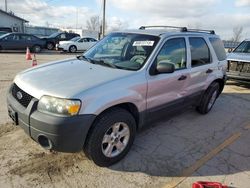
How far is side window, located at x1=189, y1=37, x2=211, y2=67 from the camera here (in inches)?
185

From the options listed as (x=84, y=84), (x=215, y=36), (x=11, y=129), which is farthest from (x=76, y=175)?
(x=215, y=36)

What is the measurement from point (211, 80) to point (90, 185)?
3.57 meters

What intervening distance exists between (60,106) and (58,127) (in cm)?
23

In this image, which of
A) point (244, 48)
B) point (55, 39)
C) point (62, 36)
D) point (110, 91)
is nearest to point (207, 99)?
point (110, 91)

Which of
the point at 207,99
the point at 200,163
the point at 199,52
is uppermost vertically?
the point at 199,52

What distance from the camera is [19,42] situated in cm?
1847

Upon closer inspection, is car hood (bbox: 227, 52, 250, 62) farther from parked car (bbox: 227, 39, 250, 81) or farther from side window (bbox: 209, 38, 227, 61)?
side window (bbox: 209, 38, 227, 61)

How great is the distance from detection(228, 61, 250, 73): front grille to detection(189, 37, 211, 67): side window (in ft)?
12.7

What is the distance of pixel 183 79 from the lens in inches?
172

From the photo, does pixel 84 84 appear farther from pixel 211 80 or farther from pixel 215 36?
pixel 215 36

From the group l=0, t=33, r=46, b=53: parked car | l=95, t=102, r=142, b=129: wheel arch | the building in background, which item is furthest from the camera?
the building in background

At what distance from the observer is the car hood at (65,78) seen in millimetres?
2977

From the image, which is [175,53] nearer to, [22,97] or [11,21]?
[22,97]

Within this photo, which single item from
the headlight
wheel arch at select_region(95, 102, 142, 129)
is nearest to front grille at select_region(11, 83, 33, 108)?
the headlight
